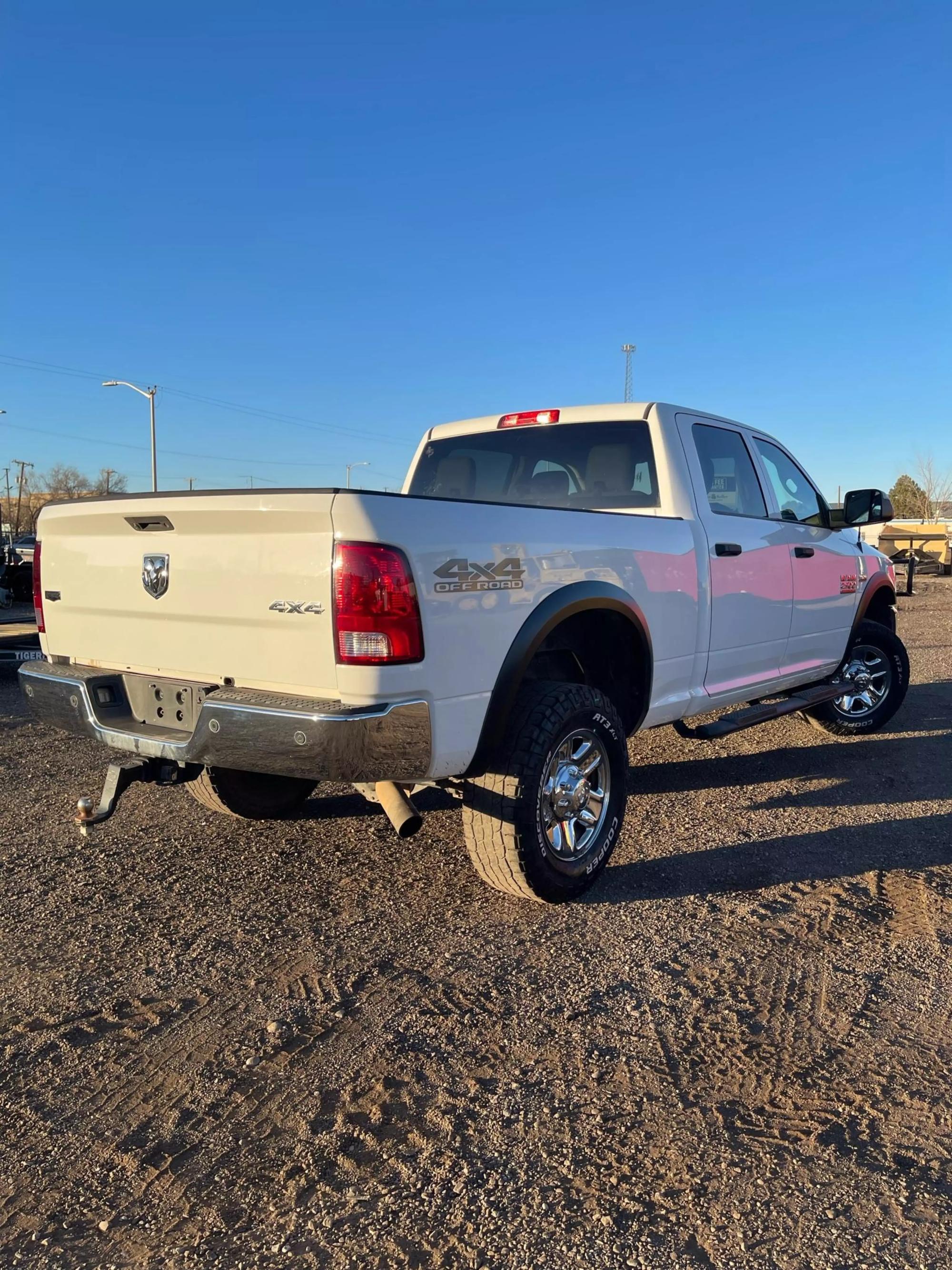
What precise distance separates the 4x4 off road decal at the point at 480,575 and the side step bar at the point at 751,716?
68.8 inches

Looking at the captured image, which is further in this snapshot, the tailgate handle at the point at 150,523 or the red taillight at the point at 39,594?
the red taillight at the point at 39,594

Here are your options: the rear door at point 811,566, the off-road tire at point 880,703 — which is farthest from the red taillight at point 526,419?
the off-road tire at point 880,703

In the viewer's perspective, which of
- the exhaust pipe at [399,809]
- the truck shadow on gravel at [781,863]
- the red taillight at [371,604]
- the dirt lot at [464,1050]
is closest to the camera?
the dirt lot at [464,1050]

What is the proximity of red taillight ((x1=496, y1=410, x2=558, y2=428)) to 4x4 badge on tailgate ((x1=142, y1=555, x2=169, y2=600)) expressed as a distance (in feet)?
7.80

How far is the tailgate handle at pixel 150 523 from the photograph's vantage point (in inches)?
124

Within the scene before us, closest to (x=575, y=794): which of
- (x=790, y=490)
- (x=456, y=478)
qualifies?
(x=456, y=478)

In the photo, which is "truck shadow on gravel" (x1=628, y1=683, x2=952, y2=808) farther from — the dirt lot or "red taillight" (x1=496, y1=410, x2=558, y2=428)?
"red taillight" (x1=496, y1=410, x2=558, y2=428)

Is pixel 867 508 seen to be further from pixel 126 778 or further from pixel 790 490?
pixel 126 778

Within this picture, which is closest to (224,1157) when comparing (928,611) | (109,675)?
(109,675)

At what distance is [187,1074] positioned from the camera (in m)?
2.44

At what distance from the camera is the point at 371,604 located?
8.86ft

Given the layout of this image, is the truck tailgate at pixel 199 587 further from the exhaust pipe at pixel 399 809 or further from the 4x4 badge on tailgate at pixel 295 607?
the exhaust pipe at pixel 399 809

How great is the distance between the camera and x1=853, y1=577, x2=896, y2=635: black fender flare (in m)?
6.39

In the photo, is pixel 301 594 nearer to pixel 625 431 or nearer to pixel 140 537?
pixel 140 537
